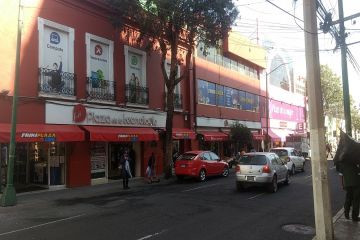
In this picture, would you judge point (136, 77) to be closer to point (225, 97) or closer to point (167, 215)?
point (225, 97)

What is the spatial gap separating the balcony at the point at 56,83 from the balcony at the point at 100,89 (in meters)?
1.08

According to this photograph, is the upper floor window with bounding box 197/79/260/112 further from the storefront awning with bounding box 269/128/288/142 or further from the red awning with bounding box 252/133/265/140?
the storefront awning with bounding box 269/128/288/142

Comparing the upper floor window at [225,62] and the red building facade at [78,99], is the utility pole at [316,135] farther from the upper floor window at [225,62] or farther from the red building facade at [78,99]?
the upper floor window at [225,62]

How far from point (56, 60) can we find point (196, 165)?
8604 millimetres

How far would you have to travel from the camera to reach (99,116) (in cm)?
2234

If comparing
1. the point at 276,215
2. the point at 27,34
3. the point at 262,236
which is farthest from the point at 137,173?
the point at 262,236

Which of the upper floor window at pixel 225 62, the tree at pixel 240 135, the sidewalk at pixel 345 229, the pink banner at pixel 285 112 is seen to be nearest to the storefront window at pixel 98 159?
the upper floor window at pixel 225 62

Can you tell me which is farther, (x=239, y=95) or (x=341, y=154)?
(x=239, y=95)

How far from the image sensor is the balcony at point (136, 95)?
24797mm

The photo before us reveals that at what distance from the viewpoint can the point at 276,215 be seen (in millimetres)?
12492

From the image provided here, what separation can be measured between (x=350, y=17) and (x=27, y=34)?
505 inches

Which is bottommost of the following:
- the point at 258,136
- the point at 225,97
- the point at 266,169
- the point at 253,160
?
the point at 266,169

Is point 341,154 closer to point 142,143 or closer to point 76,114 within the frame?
point 76,114

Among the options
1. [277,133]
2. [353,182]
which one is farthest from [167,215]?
[277,133]
